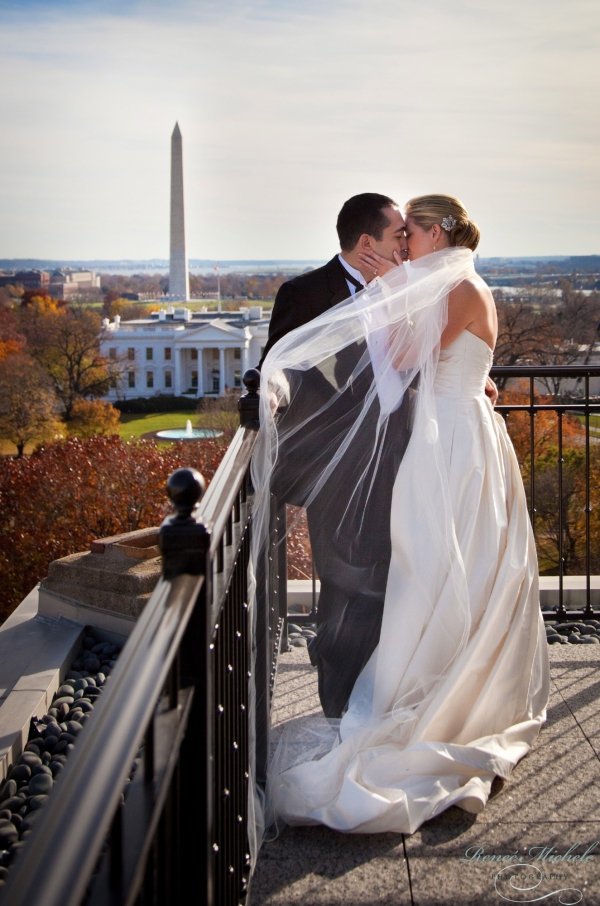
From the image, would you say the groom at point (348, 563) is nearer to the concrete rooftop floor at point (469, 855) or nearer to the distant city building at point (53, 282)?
the concrete rooftop floor at point (469, 855)

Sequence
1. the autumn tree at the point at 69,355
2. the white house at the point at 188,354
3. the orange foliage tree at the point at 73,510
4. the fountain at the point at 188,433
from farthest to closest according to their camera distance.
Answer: the white house at the point at 188,354, the autumn tree at the point at 69,355, the fountain at the point at 188,433, the orange foliage tree at the point at 73,510

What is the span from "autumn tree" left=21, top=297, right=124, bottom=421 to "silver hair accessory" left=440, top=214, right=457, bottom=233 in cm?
5200

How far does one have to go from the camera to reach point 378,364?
317cm

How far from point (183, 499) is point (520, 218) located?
6770 cm

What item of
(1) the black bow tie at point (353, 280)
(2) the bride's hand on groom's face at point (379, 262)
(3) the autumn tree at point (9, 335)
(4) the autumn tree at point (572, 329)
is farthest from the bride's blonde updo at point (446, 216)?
(3) the autumn tree at point (9, 335)

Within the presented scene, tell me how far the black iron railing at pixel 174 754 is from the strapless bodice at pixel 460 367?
89cm

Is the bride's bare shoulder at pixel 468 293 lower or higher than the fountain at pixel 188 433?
higher

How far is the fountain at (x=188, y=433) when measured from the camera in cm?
4916

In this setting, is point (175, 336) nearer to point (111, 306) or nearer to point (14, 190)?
point (111, 306)

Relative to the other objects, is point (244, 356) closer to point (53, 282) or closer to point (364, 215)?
point (53, 282)

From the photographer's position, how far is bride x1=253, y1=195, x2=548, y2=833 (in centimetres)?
296

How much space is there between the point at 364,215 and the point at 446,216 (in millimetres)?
250

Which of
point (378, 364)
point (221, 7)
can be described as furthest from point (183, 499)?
point (221, 7)

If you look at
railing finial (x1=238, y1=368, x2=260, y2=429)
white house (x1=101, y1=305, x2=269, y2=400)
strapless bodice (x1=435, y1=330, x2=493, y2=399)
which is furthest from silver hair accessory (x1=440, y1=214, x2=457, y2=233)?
white house (x1=101, y1=305, x2=269, y2=400)
